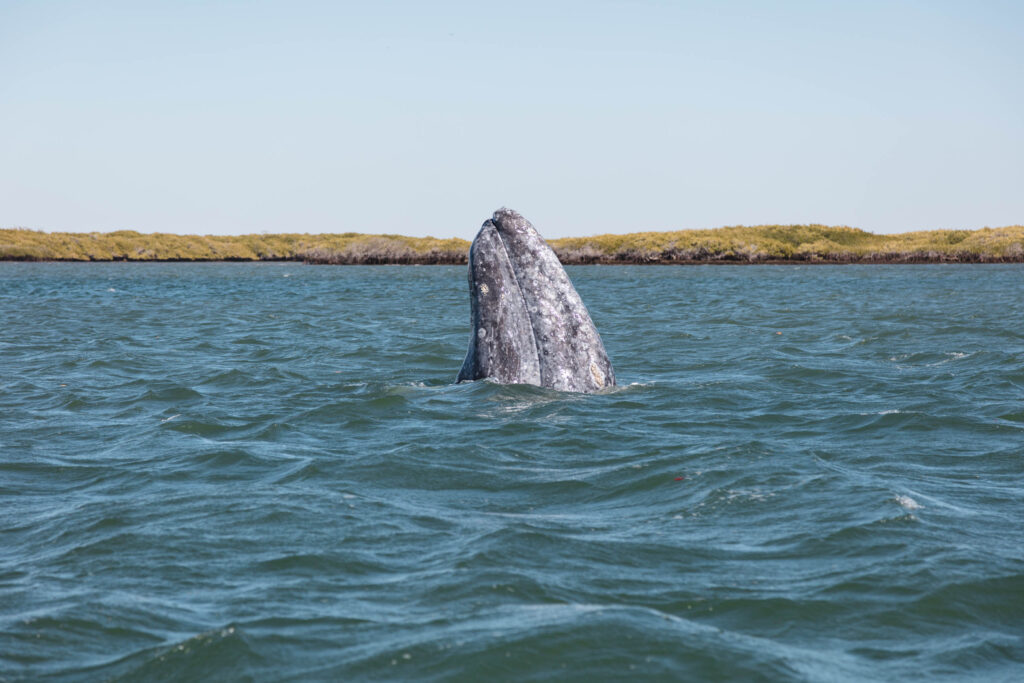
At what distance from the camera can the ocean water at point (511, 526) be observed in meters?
3.62

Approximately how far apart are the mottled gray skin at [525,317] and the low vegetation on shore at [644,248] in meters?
74.7

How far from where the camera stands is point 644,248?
313 ft

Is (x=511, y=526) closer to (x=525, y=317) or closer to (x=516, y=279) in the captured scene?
(x=525, y=317)

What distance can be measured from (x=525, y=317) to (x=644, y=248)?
87.4 m

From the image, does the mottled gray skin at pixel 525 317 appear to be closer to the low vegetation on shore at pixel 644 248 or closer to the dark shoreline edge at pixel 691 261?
the dark shoreline edge at pixel 691 261

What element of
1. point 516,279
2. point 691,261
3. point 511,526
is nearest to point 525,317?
point 516,279

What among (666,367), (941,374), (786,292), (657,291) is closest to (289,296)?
(657,291)

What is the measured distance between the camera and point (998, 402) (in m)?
9.59

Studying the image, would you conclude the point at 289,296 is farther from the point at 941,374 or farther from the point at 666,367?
the point at 941,374

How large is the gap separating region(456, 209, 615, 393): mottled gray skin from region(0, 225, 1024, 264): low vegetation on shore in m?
74.7

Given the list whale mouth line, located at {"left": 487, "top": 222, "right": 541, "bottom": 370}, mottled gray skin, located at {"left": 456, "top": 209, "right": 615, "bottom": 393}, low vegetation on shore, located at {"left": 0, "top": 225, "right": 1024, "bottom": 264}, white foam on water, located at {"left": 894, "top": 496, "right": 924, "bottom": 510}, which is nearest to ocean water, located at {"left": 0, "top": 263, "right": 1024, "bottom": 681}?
white foam on water, located at {"left": 894, "top": 496, "right": 924, "bottom": 510}

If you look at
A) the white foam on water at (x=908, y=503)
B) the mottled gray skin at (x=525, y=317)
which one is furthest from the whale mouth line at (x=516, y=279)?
the white foam on water at (x=908, y=503)

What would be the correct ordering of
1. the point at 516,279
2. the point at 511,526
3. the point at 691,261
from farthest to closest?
1. the point at 691,261
2. the point at 516,279
3. the point at 511,526

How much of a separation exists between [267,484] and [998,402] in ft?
23.0
